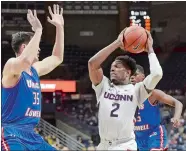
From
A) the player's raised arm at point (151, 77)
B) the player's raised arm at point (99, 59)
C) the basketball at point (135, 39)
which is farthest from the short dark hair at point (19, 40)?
the player's raised arm at point (151, 77)

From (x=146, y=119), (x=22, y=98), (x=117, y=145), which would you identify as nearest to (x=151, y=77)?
(x=117, y=145)

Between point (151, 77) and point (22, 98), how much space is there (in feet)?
3.50

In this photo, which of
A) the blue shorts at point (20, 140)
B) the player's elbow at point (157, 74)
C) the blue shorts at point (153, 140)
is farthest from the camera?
the blue shorts at point (153, 140)

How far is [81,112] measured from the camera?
54.3 feet

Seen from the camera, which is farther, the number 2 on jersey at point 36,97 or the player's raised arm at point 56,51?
the player's raised arm at point 56,51

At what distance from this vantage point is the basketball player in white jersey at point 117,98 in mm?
4145

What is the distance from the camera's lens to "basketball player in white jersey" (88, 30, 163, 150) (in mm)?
4145

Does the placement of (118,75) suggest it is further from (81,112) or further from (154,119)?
(81,112)

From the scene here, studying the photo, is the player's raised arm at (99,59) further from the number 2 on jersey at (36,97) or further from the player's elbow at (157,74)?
the number 2 on jersey at (36,97)

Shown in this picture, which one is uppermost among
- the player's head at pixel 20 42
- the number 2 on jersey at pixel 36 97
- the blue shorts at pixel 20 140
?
the player's head at pixel 20 42

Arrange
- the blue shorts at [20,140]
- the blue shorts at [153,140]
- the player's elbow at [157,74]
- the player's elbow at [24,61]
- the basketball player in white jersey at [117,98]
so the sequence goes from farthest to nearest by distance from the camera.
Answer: the blue shorts at [153,140], the basketball player in white jersey at [117,98], the player's elbow at [157,74], the blue shorts at [20,140], the player's elbow at [24,61]

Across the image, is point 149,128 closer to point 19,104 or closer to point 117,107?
point 117,107

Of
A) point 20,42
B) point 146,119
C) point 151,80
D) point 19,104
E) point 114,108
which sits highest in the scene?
point 20,42

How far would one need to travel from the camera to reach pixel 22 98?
3738 mm
